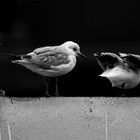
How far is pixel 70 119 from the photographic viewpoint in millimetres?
5512

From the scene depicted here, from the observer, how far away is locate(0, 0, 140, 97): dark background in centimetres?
995

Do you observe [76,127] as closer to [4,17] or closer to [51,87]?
[51,87]

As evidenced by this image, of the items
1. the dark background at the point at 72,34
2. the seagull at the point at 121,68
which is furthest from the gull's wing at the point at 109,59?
the dark background at the point at 72,34

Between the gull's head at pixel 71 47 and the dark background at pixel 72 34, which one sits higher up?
the dark background at pixel 72 34

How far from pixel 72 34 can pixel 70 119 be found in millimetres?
4683

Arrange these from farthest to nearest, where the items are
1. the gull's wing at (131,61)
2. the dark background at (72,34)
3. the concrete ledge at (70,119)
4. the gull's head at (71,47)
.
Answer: the dark background at (72,34), the gull's head at (71,47), the gull's wing at (131,61), the concrete ledge at (70,119)

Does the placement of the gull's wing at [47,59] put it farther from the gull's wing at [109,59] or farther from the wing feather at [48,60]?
the gull's wing at [109,59]

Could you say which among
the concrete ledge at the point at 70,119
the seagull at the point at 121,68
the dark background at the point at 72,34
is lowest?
the concrete ledge at the point at 70,119

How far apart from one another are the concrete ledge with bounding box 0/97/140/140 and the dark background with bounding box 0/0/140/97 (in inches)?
165

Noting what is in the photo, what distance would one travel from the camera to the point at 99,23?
33.1ft

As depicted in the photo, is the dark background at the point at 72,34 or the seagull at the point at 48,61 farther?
the dark background at the point at 72,34

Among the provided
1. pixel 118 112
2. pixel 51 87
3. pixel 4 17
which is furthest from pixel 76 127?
pixel 4 17

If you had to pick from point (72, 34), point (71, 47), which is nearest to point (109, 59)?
point (71, 47)

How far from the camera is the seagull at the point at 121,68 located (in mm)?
5703
